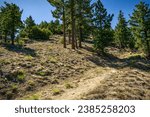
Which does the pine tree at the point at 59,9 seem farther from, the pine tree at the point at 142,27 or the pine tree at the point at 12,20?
the pine tree at the point at 142,27

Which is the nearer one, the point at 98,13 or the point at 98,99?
the point at 98,99


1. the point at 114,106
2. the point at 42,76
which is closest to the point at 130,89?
the point at 114,106

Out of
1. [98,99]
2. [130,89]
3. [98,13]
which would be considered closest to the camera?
[98,99]

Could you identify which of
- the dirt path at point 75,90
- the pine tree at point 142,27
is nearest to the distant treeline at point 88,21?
the pine tree at point 142,27

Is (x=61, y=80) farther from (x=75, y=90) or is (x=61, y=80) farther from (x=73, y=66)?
(x=73, y=66)

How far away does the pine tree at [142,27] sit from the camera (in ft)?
141

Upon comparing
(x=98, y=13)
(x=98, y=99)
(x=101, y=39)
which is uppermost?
(x=98, y=13)

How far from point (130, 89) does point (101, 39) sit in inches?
873

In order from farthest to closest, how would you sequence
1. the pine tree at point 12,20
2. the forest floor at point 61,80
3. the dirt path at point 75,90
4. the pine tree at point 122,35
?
the pine tree at point 122,35
the pine tree at point 12,20
the forest floor at point 61,80
the dirt path at point 75,90

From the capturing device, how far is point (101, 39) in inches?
1603

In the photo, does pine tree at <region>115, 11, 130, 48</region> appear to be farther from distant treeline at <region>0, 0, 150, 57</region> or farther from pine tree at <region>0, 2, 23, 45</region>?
pine tree at <region>0, 2, 23, 45</region>

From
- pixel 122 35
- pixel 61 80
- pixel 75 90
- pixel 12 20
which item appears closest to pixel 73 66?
pixel 61 80

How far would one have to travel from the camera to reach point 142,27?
43.2 metres

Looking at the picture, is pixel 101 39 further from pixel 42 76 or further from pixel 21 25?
pixel 42 76
